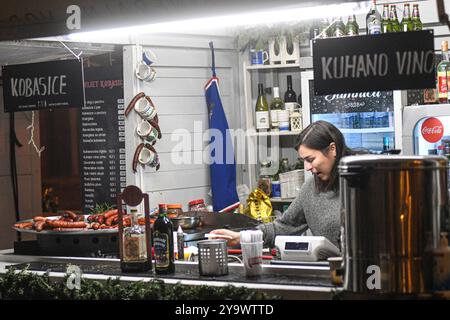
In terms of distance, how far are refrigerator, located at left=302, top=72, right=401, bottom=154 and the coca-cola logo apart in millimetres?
311

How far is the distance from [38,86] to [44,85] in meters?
0.05

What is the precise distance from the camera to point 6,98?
4711 millimetres

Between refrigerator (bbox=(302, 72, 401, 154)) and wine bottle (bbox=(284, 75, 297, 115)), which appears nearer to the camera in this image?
refrigerator (bbox=(302, 72, 401, 154))

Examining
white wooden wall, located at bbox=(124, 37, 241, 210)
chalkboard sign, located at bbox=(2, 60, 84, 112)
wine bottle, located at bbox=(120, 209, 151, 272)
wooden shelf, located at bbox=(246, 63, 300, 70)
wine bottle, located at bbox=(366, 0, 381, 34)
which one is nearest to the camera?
wine bottle, located at bbox=(120, 209, 151, 272)

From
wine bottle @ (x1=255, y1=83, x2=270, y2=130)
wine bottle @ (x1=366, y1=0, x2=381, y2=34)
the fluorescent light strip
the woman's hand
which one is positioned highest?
wine bottle @ (x1=366, y1=0, x2=381, y2=34)

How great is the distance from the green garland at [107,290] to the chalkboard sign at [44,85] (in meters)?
0.99

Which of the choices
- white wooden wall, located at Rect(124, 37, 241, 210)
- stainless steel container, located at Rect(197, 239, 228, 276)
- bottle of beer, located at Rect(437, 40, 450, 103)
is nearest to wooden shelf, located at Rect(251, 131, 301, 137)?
white wooden wall, located at Rect(124, 37, 241, 210)

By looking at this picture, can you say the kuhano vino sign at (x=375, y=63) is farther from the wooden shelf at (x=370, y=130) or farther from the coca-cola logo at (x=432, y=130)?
the wooden shelf at (x=370, y=130)

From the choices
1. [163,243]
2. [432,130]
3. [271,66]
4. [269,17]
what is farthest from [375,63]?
[271,66]

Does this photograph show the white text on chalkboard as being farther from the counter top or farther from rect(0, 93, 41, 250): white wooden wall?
rect(0, 93, 41, 250): white wooden wall

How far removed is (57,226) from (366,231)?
2.27 m

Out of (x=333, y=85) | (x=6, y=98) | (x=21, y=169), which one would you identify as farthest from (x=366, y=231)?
(x=21, y=169)

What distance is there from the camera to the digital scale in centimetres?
378
